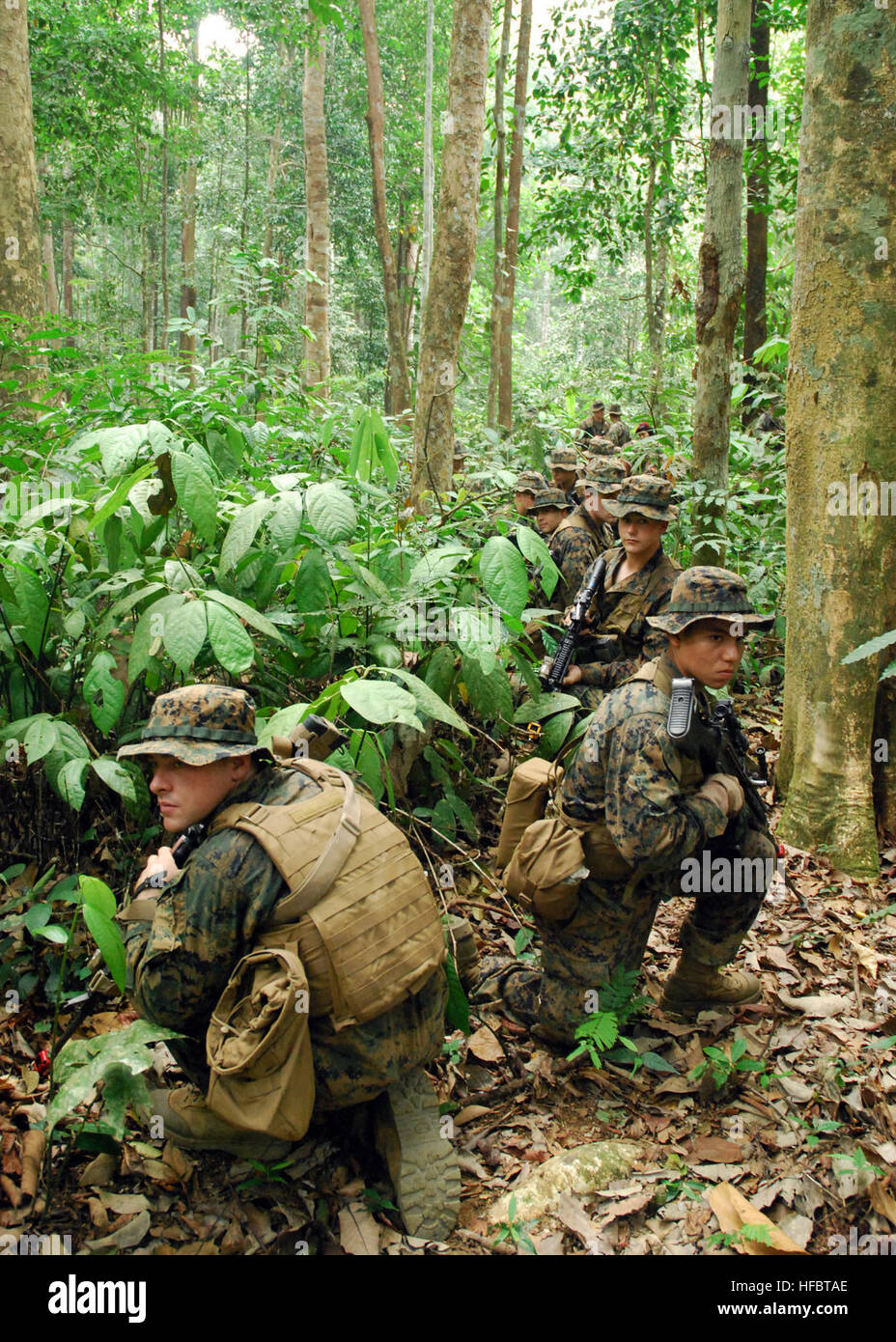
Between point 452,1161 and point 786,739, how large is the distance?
305cm

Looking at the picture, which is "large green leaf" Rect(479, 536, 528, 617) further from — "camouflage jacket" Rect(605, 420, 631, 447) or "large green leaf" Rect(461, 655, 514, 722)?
"camouflage jacket" Rect(605, 420, 631, 447)

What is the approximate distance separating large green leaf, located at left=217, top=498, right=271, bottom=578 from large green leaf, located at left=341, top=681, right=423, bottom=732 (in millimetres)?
877

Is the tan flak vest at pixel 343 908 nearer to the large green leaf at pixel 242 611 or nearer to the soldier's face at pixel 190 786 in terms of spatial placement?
the soldier's face at pixel 190 786

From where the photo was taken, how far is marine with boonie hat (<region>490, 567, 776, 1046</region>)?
3.29 meters

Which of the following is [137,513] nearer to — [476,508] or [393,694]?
[393,694]

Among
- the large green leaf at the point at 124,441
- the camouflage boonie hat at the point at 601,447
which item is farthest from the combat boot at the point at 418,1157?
the camouflage boonie hat at the point at 601,447

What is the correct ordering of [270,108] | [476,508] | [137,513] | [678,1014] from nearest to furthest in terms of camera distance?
[137,513] → [678,1014] → [476,508] → [270,108]

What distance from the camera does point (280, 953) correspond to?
2.58 m

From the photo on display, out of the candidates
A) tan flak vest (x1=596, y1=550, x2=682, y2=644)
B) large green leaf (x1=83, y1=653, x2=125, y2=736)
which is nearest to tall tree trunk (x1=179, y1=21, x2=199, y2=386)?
tan flak vest (x1=596, y1=550, x2=682, y2=644)

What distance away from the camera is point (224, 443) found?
4.60 metres

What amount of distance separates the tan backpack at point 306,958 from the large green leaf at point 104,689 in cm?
99

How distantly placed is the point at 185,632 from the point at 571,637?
2919 millimetres
